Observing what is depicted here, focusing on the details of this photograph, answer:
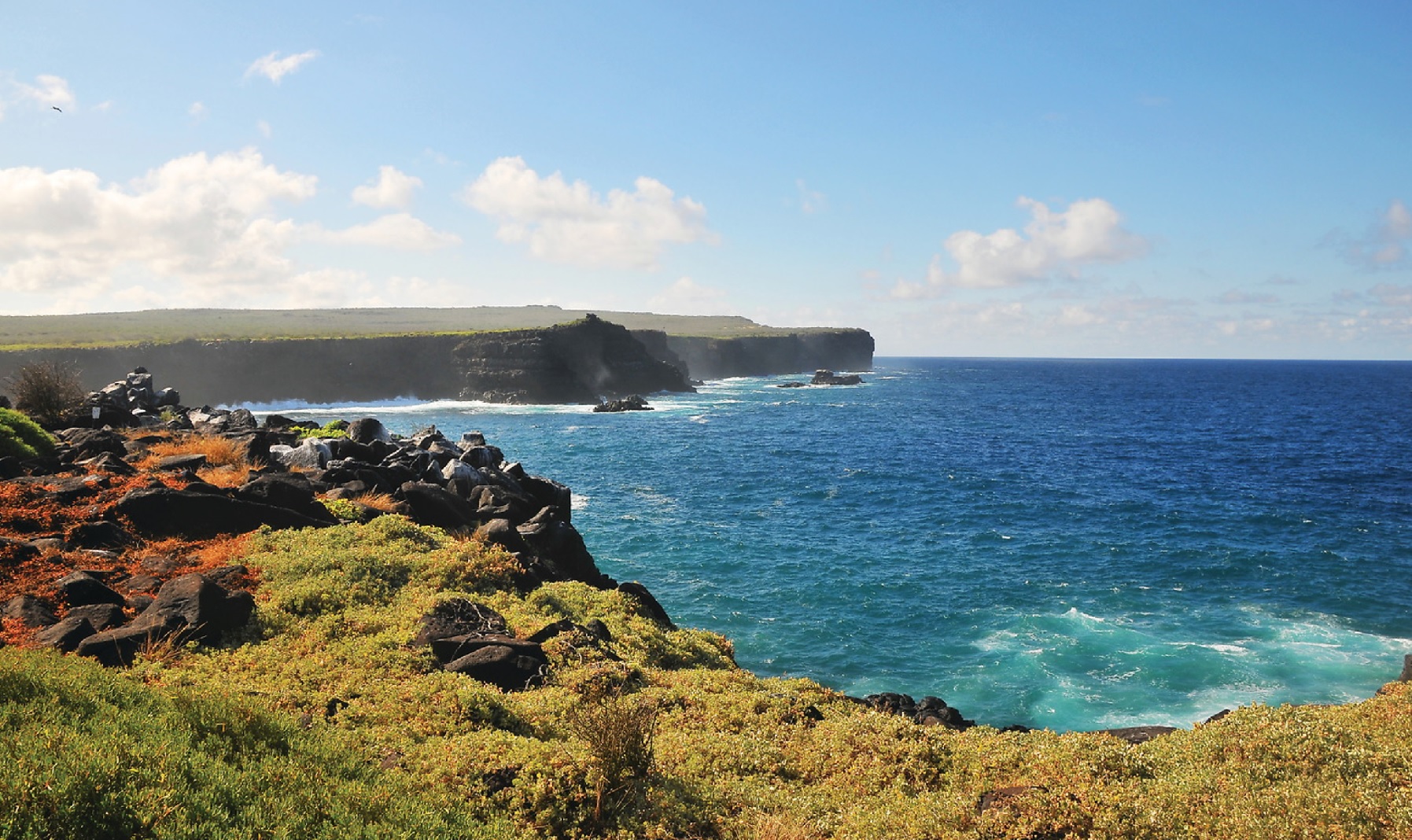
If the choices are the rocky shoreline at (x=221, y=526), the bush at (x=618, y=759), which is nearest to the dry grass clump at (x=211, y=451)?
the rocky shoreline at (x=221, y=526)

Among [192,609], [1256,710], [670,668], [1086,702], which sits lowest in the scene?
[1086,702]

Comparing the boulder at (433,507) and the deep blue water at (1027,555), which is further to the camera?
the deep blue water at (1027,555)

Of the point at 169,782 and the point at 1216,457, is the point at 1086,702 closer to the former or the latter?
the point at 169,782

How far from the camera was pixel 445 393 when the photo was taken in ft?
414

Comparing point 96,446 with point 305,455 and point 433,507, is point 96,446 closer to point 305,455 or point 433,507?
point 305,455

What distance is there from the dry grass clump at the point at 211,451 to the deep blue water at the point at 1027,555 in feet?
46.5

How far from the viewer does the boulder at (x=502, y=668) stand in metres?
11.6

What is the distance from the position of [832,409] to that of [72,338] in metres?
135

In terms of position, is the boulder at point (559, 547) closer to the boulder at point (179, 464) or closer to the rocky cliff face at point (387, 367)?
the boulder at point (179, 464)

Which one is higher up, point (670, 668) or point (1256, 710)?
point (1256, 710)

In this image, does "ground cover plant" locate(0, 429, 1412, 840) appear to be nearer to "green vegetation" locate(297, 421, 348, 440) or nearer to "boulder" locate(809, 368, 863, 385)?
"green vegetation" locate(297, 421, 348, 440)

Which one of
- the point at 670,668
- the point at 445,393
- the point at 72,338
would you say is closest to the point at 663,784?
the point at 670,668

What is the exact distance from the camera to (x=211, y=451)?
22.9m

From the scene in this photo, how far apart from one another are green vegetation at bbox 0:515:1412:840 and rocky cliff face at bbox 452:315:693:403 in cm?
11089
